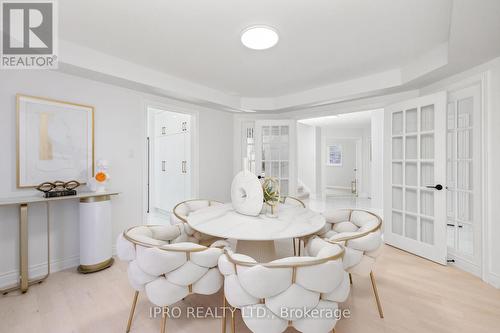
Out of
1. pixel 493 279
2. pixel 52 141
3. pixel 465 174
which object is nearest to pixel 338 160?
pixel 465 174

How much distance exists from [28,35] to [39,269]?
2304 mm

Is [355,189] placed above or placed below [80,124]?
below

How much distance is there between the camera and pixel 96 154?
2818 mm

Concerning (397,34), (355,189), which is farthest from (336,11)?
(355,189)

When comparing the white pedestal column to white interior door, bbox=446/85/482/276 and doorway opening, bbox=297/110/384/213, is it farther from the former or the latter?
doorway opening, bbox=297/110/384/213

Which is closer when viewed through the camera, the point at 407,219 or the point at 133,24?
the point at 133,24

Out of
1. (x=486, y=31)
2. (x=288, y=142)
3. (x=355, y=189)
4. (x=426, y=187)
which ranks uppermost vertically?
(x=486, y=31)

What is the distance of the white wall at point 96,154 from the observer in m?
2.24

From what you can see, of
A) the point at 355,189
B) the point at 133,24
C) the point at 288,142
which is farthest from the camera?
the point at 355,189

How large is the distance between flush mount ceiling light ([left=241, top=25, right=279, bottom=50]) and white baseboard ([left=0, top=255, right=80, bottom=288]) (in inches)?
120

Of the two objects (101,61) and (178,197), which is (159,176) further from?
(101,61)

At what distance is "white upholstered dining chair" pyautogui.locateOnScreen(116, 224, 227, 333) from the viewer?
1.33 meters

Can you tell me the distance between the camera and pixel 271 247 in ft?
6.80

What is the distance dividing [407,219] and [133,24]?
392 centimetres
